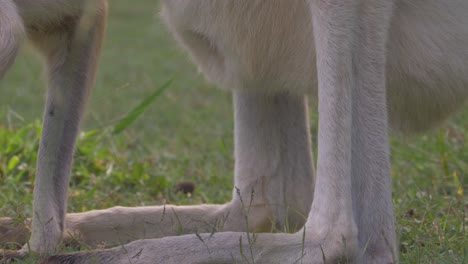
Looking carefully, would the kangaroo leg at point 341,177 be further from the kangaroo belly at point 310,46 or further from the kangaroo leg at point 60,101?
the kangaroo leg at point 60,101

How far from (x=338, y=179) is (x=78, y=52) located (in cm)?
85

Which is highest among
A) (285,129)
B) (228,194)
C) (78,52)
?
(78,52)

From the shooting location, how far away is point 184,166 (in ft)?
12.0

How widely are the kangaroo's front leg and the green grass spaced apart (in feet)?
0.31

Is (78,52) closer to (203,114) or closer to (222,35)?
(222,35)

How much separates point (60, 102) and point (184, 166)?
1304 millimetres

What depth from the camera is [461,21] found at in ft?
7.47

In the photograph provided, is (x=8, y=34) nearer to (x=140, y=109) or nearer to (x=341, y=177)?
(x=341, y=177)

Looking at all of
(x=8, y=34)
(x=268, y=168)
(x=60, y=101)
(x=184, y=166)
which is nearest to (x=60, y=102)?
(x=60, y=101)

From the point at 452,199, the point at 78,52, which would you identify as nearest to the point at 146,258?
the point at 78,52

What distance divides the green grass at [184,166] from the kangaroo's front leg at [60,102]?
0.31 ft

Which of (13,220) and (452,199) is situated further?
(452,199)

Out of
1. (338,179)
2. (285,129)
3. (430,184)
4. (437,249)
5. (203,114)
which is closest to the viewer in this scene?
(338,179)

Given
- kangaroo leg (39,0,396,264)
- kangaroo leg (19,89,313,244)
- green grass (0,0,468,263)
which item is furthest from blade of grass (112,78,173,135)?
kangaroo leg (39,0,396,264)
